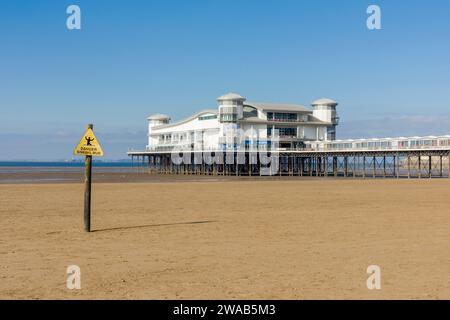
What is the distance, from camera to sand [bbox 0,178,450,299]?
7.57m

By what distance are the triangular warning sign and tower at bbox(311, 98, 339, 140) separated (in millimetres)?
68427

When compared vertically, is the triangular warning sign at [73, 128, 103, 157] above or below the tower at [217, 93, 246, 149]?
below

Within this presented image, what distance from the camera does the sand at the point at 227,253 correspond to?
757cm

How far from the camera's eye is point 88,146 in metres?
14.3

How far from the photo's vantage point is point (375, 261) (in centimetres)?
954

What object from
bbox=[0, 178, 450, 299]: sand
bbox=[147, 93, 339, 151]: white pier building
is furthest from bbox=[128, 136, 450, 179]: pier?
bbox=[0, 178, 450, 299]: sand

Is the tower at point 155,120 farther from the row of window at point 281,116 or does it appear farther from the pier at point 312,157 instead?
the row of window at point 281,116

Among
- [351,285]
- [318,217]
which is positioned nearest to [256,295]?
[351,285]

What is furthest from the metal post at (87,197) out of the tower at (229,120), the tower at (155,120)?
the tower at (155,120)

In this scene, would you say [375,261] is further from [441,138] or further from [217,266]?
[441,138]

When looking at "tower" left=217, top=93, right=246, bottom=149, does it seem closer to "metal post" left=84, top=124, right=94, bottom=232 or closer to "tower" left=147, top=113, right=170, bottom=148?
"tower" left=147, top=113, right=170, bottom=148

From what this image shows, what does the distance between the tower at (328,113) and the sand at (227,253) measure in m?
62.5

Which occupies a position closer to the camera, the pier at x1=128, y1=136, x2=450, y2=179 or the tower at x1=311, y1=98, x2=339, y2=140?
the pier at x1=128, y1=136, x2=450, y2=179

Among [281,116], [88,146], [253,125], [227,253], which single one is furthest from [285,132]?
[227,253]
